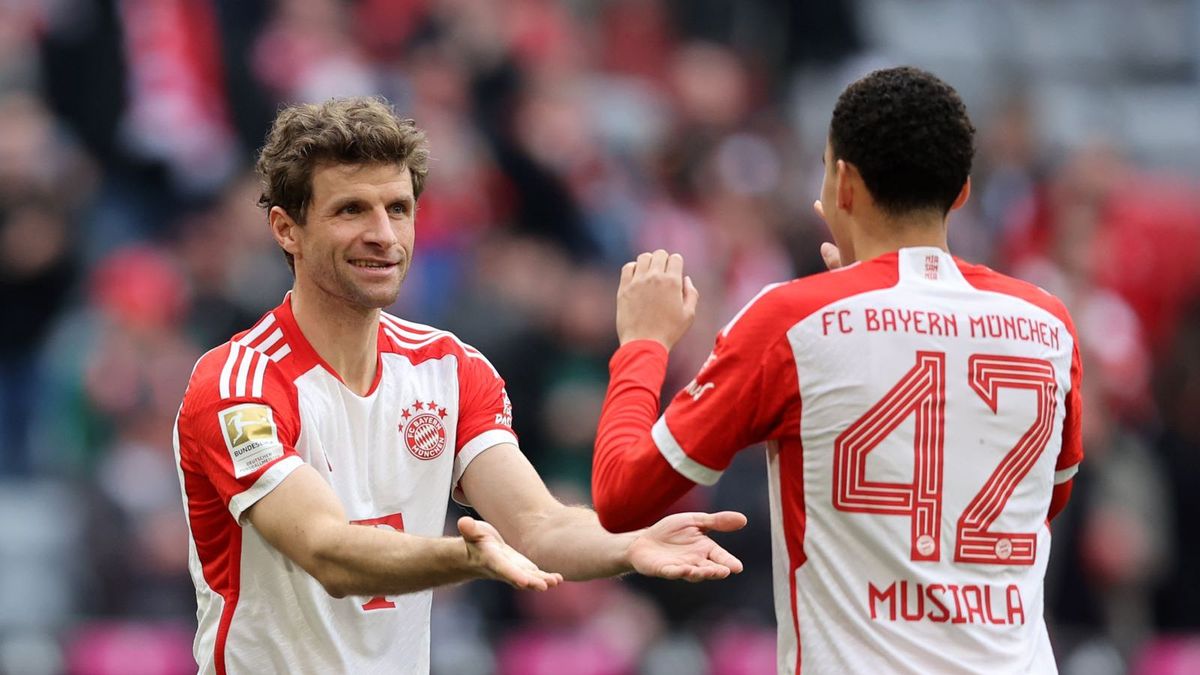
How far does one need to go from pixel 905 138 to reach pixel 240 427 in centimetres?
195

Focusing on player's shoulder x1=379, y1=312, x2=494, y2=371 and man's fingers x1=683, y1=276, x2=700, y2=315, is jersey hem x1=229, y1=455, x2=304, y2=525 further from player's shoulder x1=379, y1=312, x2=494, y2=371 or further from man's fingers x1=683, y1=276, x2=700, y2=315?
man's fingers x1=683, y1=276, x2=700, y2=315

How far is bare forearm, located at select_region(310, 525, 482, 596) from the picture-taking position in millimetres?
4379

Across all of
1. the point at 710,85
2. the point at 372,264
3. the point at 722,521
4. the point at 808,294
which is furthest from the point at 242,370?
the point at 710,85

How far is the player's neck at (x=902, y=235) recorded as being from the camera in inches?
174

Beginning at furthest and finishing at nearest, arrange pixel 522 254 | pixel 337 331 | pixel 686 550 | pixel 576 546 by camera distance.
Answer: pixel 522 254 → pixel 337 331 → pixel 576 546 → pixel 686 550

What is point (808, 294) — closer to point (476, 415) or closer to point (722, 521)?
point (722, 521)

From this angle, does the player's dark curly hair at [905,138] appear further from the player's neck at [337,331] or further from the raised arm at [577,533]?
the player's neck at [337,331]

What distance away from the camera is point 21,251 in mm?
10086

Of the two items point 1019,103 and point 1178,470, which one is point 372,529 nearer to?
point 1178,470

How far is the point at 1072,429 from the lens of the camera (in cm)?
461

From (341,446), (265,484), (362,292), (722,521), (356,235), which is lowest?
(722,521)

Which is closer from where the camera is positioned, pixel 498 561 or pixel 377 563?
pixel 498 561

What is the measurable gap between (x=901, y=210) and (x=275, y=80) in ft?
24.9

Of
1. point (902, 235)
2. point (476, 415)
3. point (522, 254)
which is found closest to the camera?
point (902, 235)
